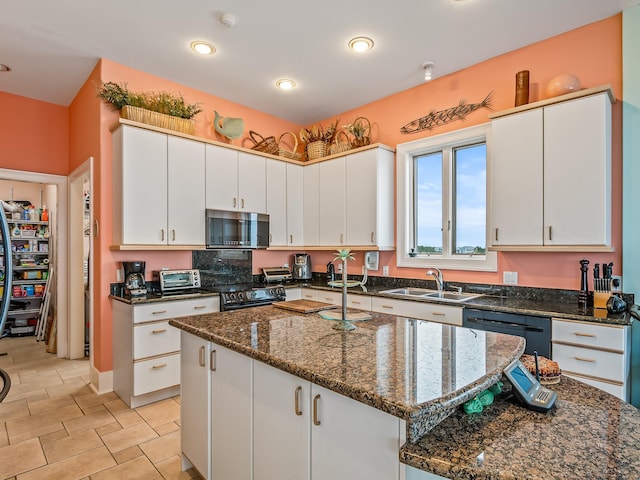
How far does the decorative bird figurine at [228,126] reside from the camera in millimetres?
3893

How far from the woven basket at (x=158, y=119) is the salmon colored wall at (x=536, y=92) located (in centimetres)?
216

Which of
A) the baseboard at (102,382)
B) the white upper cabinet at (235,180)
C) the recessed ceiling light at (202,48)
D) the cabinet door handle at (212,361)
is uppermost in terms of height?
the recessed ceiling light at (202,48)

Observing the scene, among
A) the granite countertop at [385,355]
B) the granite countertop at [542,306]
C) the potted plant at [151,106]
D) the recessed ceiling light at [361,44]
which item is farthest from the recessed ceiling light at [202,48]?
the granite countertop at [542,306]

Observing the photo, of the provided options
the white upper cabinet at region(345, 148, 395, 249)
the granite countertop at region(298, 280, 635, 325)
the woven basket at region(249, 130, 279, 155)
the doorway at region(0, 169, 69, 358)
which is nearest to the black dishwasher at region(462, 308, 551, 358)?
the granite countertop at region(298, 280, 635, 325)

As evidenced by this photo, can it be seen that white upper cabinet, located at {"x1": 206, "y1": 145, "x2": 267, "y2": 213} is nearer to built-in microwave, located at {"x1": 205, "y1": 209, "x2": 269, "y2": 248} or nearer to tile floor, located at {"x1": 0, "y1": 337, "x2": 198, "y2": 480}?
built-in microwave, located at {"x1": 205, "y1": 209, "x2": 269, "y2": 248}

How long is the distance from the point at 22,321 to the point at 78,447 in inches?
176

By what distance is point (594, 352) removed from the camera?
81.8 inches

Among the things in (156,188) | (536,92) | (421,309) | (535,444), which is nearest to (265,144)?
(156,188)

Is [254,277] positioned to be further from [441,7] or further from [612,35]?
[612,35]

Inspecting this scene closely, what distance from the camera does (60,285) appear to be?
13.5 feet

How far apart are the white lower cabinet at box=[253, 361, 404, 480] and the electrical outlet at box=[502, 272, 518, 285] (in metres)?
2.40

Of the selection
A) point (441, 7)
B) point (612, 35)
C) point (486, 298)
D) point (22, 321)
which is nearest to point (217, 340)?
point (486, 298)

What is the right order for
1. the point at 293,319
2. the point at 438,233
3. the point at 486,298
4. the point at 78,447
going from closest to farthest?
the point at 293,319 → the point at 78,447 → the point at 486,298 → the point at 438,233

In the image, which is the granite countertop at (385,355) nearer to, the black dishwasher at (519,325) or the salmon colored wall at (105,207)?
the black dishwasher at (519,325)
